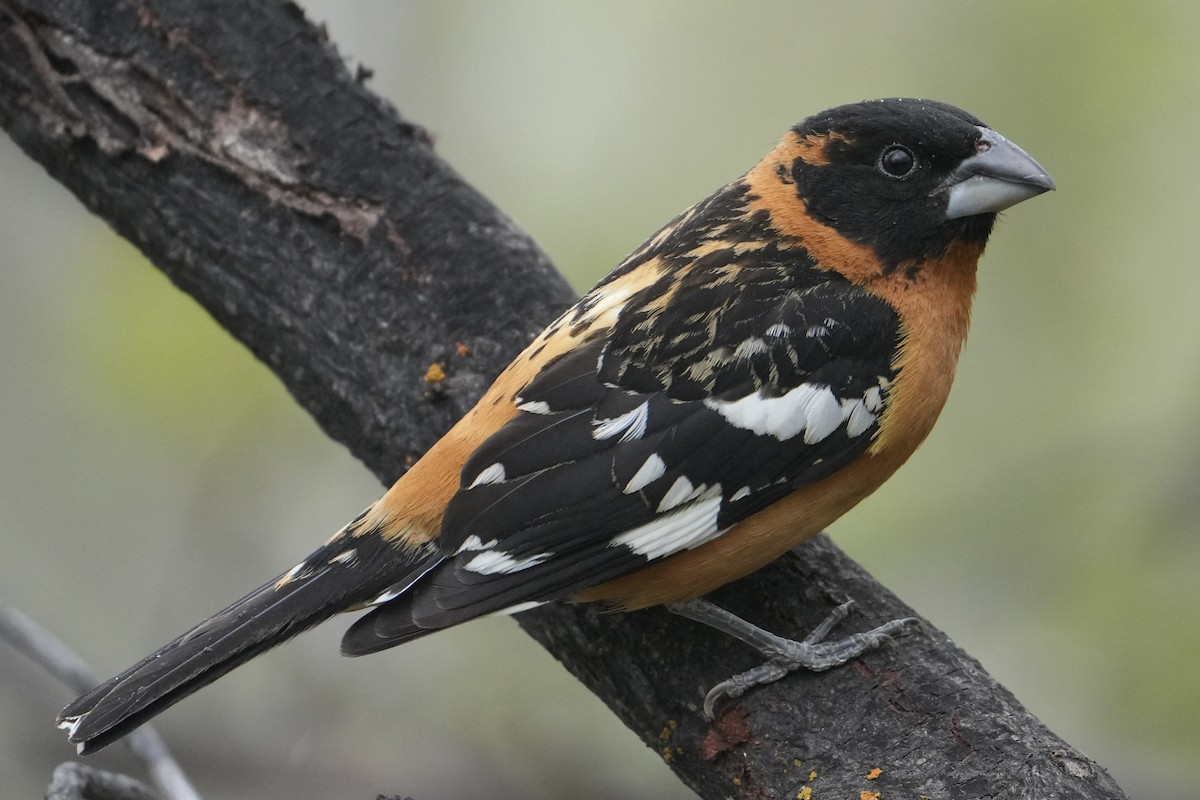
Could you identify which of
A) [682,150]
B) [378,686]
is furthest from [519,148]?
[378,686]

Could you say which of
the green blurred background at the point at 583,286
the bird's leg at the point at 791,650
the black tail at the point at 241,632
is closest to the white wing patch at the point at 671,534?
the bird's leg at the point at 791,650

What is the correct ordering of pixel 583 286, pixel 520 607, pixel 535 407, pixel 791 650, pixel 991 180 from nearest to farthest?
pixel 520 607
pixel 791 650
pixel 535 407
pixel 991 180
pixel 583 286

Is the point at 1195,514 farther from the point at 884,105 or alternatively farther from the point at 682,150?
the point at 682,150

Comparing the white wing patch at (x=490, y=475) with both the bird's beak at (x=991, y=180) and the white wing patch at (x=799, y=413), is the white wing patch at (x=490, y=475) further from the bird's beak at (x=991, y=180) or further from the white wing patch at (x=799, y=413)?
the bird's beak at (x=991, y=180)

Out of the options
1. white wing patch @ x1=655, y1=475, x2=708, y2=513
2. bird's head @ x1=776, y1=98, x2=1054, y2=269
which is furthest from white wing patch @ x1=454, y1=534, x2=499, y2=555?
bird's head @ x1=776, y1=98, x2=1054, y2=269

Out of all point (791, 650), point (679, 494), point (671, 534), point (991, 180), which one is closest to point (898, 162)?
point (991, 180)

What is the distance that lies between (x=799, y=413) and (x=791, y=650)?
0.64 m

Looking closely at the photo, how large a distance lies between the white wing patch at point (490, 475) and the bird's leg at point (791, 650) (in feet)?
2.52

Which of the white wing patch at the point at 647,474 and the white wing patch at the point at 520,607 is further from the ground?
the white wing patch at the point at 647,474

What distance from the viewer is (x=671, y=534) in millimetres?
3291

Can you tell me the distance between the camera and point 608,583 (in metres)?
3.41

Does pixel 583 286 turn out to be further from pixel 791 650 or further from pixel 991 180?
pixel 791 650

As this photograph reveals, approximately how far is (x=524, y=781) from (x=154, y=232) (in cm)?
269

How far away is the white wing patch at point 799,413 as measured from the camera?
337 centimetres
